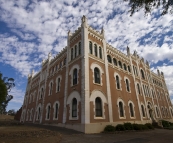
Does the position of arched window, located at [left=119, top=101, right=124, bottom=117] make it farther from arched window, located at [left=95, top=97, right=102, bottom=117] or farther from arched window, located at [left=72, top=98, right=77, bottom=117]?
arched window, located at [left=72, top=98, right=77, bottom=117]

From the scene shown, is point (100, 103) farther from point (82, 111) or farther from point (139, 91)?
point (139, 91)

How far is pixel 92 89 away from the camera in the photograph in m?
14.1

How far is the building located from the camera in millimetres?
13434

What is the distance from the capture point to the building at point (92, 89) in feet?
44.1

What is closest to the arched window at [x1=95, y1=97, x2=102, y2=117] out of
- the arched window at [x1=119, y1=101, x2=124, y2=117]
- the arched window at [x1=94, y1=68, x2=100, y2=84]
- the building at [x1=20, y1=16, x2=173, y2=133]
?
the building at [x1=20, y1=16, x2=173, y2=133]

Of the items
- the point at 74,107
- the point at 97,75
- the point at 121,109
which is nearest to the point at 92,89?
the point at 97,75

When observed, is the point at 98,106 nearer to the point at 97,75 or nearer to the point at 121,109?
the point at 97,75

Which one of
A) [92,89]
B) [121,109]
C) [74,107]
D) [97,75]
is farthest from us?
[121,109]

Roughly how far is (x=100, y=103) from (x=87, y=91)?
2.54m

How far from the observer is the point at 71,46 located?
1903 cm

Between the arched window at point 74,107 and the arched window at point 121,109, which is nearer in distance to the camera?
the arched window at point 74,107

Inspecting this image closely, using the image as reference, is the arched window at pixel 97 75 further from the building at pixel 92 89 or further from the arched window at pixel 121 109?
the arched window at pixel 121 109

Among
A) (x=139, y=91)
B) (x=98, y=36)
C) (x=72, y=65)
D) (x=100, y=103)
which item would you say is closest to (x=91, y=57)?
(x=72, y=65)

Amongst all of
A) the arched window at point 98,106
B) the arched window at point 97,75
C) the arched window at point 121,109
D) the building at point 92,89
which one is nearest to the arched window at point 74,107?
the building at point 92,89
